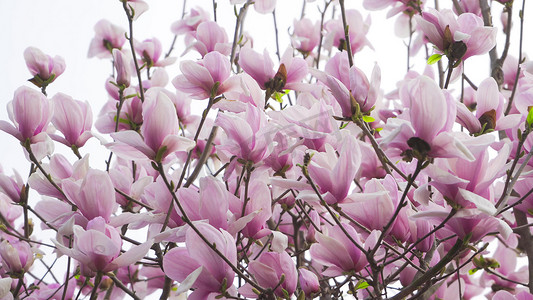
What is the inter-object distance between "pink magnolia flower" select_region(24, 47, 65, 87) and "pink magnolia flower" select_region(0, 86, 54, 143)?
0.29m

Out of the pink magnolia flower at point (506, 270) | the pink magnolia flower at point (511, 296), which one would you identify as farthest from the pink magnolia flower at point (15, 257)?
the pink magnolia flower at point (506, 270)

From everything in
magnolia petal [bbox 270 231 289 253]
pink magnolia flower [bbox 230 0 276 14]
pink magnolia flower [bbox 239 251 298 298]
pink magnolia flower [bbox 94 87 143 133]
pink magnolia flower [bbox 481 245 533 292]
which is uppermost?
pink magnolia flower [bbox 230 0 276 14]

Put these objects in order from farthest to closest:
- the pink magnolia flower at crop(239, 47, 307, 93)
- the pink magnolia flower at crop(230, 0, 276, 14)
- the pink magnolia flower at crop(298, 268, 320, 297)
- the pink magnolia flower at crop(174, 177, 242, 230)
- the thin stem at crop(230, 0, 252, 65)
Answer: the pink magnolia flower at crop(230, 0, 276, 14) → the thin stem at crop(230, 0, 252, 65) → the pink magnolia flower at crop(239, 47, 307, 93) → the pink magnolia flower at crop(298, 268, 320, 297) → the pink magnolia flower at crop(174, 177, 242, 230)

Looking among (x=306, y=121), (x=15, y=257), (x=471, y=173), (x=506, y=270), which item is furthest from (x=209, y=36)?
(x=506, y=270)

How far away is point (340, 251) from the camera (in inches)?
25.1

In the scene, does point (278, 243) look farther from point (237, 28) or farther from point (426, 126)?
point (237, 28)

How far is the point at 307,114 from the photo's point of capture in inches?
26.6

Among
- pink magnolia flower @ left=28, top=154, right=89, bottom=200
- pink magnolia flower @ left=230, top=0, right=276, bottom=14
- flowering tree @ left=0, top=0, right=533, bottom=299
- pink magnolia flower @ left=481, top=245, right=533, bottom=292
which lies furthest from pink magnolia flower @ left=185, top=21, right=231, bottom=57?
pink magnolia flower @ left=481, top=245, right=533, bottom=292

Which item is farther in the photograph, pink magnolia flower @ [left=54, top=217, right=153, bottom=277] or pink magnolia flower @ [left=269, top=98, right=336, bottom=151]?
pink magnolia flower @ [left=269, top=98, right=336, bottom=151]

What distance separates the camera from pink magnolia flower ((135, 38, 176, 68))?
132cm

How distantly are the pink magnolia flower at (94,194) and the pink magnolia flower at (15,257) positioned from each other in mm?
385

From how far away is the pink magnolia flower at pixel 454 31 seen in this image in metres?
0.75

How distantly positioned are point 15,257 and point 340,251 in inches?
24.2

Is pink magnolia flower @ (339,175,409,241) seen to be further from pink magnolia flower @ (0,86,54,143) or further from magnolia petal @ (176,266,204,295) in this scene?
pink magnolia flower @ (0,86,54,143)
